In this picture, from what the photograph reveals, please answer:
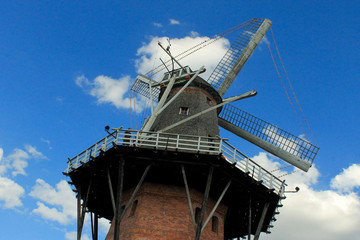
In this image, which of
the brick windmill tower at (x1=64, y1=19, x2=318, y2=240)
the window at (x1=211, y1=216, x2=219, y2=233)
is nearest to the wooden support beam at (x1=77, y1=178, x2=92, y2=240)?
the brick windmill tower at (x1=64, y1=19, x2=318, y2=240)

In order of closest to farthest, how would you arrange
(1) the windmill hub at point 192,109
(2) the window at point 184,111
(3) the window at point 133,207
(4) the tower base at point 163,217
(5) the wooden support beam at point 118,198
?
1. (5) the wooden support beam at point 118,198
2. (4) the tower base at point 163,217
3. (3) the window at point 133,207
4. (1) the windmill hub at point 192,109
5. (2) the window at point 184,111

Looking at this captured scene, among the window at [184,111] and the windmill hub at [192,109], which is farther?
the window at [184,111]

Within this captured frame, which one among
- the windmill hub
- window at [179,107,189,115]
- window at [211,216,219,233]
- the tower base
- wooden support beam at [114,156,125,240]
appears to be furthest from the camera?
window at [179,107,189,115]

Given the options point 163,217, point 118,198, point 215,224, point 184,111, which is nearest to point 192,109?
point 184,111

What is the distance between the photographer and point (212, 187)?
1823 cm

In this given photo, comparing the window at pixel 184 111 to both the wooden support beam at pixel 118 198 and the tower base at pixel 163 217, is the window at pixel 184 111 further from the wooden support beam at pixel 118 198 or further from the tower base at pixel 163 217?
the wooden support beam at pixel 118 198

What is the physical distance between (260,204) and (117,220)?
7.85m

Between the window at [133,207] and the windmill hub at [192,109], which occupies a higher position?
the windmill hub at [192,109]

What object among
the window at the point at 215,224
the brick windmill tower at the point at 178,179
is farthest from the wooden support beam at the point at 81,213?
the window at the point at 215,224

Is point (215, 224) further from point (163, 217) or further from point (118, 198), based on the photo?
point (118, 198)

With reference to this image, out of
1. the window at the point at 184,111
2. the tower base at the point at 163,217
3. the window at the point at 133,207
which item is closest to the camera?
the tower base at the point at 163,217

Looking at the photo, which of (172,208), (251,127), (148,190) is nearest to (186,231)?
(172,208)

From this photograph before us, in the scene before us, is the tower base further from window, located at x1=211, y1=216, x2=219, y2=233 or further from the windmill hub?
the windmill hub

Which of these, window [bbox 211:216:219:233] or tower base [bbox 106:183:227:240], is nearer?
tower base [bbox 106:183:227:240]
